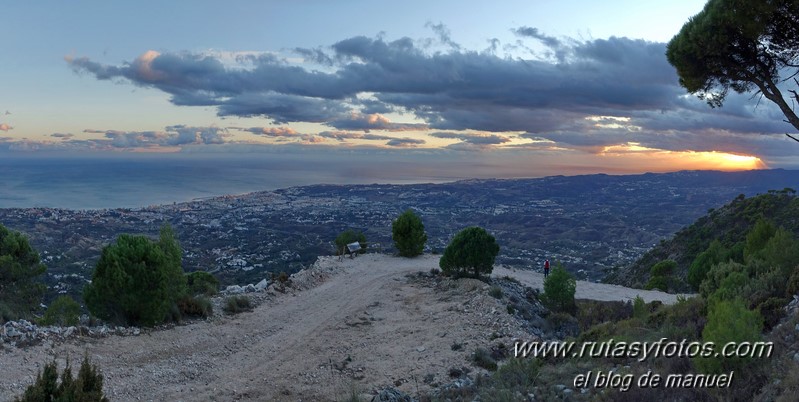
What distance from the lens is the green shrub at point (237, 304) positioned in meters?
13.8

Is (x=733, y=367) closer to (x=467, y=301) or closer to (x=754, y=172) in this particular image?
Result: (x=467, y=301)

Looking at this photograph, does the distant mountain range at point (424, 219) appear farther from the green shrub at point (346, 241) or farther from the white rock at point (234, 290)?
the white rock at point (234, 290)

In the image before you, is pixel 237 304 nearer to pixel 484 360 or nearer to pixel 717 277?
pixel 484 360

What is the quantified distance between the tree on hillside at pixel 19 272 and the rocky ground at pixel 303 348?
7.47m

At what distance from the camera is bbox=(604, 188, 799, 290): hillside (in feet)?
103

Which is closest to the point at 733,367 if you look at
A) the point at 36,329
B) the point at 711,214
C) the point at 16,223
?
the point at 36,329

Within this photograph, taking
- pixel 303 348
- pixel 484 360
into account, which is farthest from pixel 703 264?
pixel 303 348

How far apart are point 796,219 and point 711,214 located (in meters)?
10.8

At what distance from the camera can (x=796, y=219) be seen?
94.8 feet

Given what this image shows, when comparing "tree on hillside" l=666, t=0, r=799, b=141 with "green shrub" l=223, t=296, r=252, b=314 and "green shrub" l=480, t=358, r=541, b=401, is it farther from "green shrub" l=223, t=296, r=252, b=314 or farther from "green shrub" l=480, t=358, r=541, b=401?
"green shrub" l=223, t=296, r=252, b=314

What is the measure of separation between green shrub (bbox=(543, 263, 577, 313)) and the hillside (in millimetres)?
16584

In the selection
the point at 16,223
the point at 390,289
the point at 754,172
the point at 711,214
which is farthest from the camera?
the point at 754,172

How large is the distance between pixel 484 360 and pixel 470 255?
872 cm

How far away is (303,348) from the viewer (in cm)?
1130
